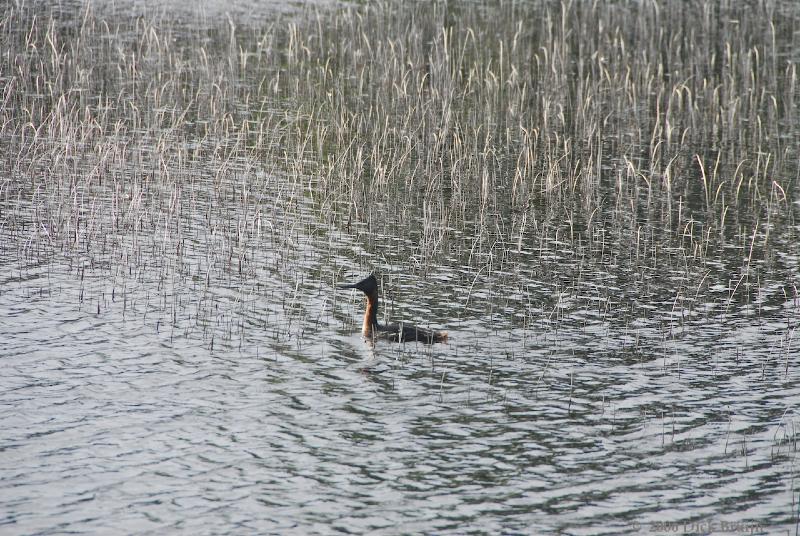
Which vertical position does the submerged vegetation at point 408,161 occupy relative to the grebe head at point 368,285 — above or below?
above

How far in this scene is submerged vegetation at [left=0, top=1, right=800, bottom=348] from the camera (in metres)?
20.3

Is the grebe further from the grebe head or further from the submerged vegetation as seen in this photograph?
the submerged vegetation

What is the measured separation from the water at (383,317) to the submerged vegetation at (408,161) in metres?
0.12

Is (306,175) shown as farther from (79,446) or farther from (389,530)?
(389,530)

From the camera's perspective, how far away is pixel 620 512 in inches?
487

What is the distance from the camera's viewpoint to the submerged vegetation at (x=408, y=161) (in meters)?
20.3

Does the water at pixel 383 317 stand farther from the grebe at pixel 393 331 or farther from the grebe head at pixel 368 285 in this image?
the grebe head at pixel 368 285

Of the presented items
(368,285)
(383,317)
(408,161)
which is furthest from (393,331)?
(408,161)

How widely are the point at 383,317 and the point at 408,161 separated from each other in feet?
29.7

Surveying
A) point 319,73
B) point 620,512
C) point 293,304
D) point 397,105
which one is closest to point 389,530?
point 620,512

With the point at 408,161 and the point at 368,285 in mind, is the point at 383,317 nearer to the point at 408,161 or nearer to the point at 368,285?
the point at 368,285

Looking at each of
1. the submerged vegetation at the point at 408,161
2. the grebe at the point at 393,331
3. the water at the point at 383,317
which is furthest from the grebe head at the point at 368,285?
the submerged vegetation at the point at 408,161

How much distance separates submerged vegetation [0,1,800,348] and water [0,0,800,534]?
12 cm

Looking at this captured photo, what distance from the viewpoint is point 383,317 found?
1841 cm
